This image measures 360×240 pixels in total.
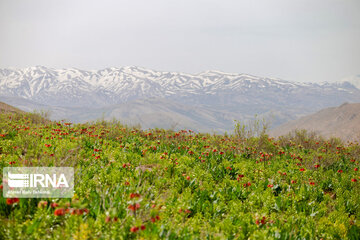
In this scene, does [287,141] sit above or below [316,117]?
above

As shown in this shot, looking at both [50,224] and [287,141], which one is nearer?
[50,224]

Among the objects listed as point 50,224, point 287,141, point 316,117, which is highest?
point 50,224

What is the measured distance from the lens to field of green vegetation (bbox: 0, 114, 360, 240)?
3779 mm

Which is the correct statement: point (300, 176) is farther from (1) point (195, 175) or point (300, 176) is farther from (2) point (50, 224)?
(2) point (50, 224)

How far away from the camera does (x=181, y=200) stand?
18.6 ft

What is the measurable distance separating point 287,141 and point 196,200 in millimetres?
10367

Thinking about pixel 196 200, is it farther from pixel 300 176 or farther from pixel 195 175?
pixel 300 176

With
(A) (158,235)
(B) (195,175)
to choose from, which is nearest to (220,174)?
(B) (195,175)

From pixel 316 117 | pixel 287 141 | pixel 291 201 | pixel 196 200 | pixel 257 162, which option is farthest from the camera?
pixel 316 117

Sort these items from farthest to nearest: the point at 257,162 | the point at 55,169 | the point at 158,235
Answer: the point at 257,162 < the point at 55,169 < the point at 158,235

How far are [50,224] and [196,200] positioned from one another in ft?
10.2

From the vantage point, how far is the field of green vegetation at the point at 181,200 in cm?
378

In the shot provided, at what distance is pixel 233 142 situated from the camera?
41.0 feet

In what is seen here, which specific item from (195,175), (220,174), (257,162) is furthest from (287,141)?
(195,175)
